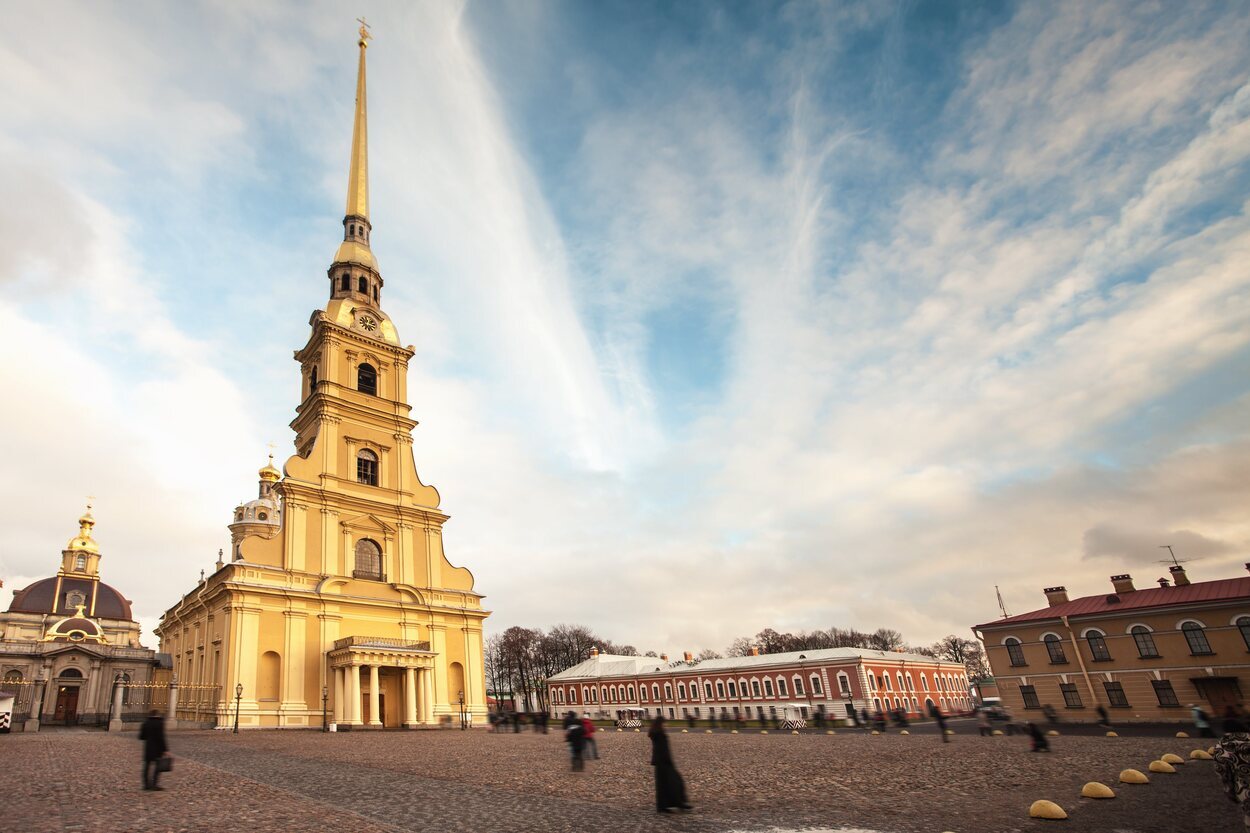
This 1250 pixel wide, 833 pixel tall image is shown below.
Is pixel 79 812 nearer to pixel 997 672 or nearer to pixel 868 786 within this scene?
pixel 868 786

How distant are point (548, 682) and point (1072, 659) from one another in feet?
186

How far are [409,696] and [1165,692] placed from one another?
38.2m

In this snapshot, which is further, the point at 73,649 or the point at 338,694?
the point at 73,649

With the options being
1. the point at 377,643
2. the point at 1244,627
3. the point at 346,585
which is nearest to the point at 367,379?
the point at 346,585

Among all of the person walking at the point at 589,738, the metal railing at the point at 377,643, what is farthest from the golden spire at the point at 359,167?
the person walking at the point at 589,738

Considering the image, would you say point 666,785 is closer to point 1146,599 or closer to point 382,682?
point 382,682

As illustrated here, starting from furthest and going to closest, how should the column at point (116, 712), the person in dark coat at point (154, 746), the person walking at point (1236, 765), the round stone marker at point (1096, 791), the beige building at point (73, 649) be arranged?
the beige building at point (73, 649) → the column at point (116, 712) → the person in dark coat at point (154, 746) → the round stone marker at point (1096, 791) → the person walking at point (1236, 765)

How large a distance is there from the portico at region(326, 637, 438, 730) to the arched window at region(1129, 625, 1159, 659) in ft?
121

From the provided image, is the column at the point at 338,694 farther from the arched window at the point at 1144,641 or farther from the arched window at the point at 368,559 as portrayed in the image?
the arched window at the point at 1144,641

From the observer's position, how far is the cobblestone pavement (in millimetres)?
8219

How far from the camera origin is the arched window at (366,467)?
41656mm

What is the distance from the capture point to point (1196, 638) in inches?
1324

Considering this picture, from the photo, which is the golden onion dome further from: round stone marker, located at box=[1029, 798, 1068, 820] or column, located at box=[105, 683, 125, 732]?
round stone marker, located at box=[1029, 798, 1068, 820]

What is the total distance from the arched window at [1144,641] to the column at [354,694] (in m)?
39.6
